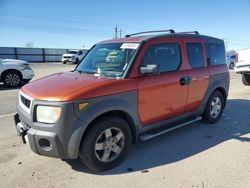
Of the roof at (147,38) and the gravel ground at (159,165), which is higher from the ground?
the roof at (147,38)

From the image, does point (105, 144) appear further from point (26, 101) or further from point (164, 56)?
point (164, 56)

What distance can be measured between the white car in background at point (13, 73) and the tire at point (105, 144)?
30.6 ft

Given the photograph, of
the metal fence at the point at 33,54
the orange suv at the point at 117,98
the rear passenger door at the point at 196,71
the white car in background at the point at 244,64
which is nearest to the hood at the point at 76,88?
the orange suv at the point at 117,98

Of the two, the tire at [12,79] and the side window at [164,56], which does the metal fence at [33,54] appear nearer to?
the tire at [12,79]

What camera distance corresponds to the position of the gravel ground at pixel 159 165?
3.36 metres

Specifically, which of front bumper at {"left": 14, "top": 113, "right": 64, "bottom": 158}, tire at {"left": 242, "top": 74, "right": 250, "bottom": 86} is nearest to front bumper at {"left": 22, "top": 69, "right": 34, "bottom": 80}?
front bumper at {"left": 14, "top": 113, "right": 64, "bottom": 158}

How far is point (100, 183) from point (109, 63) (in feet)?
6.28

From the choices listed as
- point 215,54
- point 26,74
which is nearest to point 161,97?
point 215,54

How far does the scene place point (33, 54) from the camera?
40.4 m

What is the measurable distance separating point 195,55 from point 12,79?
9.19 meters

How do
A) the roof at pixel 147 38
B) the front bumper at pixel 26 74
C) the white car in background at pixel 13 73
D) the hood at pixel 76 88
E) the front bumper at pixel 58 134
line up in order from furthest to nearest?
the front bumper at pixel 26 74, the white car in background at pixel 13 73, the roof at pixel 147 38, the hood at pixel 76 88, the front bumper at pixel 58 134

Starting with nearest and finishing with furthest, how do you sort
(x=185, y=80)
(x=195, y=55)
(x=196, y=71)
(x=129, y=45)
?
(x=129, y=45) → (x=185, y=80) → (x=196, y=71) → (x=195, y=55)

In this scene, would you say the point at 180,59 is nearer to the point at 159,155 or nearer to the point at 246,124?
the point at 159,155

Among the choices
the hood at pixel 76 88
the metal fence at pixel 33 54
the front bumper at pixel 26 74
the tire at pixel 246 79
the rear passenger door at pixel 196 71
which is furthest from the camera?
the metal fence at pixel 33 54
